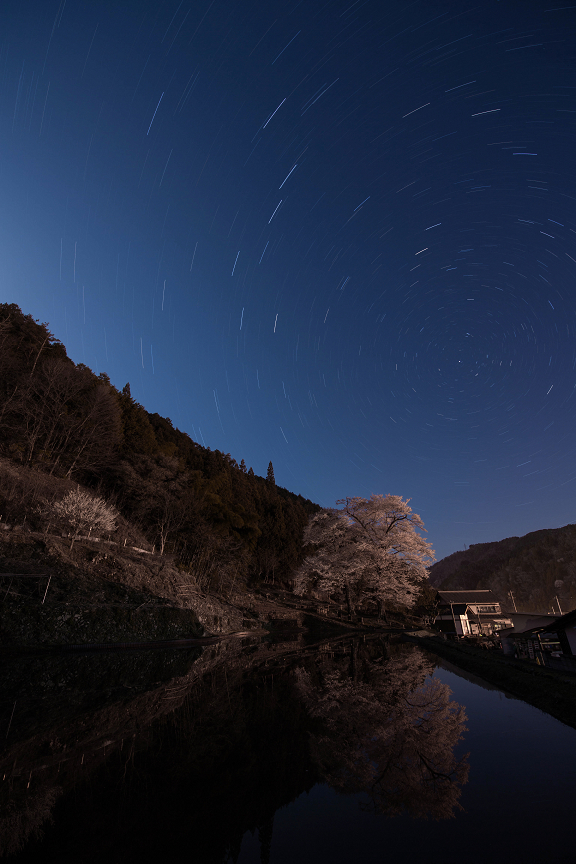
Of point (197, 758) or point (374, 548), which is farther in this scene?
point (374, 548)

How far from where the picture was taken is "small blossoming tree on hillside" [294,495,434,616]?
30547 millimetres

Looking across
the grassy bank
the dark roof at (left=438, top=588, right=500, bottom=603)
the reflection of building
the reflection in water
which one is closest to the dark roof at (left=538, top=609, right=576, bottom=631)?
the grassy bank

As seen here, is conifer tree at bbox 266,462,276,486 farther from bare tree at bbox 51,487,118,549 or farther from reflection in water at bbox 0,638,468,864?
reflection in water at bbox 0,638,468,864

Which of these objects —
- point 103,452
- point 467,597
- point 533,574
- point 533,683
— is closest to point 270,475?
point 467,597

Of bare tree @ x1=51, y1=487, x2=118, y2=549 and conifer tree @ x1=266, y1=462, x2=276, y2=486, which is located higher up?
conifer tree @ x1=266, y1=462, x2=276, y2=486

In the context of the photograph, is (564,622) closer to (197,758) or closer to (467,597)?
(197,758)

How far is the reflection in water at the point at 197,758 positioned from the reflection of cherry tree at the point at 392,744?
0.02 meters

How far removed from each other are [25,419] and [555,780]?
132ft

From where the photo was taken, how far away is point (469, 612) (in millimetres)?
60281

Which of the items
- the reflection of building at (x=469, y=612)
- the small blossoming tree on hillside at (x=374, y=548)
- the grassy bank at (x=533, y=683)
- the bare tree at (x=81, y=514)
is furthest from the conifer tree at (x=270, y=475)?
the grassy bank at (x=533, y=683)

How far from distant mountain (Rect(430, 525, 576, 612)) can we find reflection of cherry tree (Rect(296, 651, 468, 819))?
153641 mm

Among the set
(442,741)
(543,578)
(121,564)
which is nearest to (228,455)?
(121,564)

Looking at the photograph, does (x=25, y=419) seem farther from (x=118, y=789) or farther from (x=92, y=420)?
(x=118, y=789)

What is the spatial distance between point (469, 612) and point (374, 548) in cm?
4392
